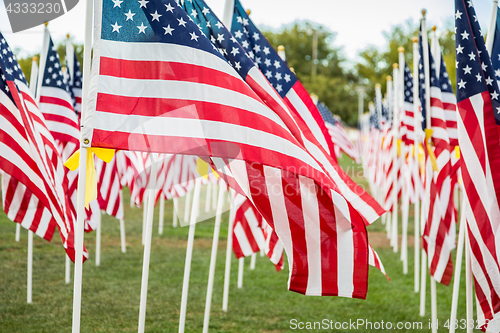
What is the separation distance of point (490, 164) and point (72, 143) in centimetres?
585

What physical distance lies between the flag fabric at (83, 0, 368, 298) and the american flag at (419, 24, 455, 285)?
7.55ft

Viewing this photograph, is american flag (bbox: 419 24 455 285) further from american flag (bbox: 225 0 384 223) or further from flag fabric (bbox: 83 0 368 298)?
flag fabric (bbox: 83 0 368 298)

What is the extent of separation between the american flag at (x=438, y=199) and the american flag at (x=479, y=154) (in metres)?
1.51

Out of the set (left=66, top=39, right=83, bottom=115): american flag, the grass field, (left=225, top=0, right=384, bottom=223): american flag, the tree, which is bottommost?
the grass field

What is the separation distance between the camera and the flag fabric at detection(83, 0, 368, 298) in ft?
11.3

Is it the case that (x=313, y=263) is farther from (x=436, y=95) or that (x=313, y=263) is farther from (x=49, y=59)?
(x=49, y=59)

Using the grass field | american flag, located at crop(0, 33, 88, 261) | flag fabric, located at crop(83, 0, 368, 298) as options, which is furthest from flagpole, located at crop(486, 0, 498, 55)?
american flag, located at crop(0, 33, 88, 261)

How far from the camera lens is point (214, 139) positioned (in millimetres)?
3600

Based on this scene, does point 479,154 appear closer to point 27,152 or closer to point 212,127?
point 212,127

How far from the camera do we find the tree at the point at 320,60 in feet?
202

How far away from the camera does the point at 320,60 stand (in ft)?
231

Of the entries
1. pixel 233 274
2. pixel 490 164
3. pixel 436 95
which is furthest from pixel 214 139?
pixel 233 274

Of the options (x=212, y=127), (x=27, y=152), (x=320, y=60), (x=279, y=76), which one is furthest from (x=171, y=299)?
(x=320, y=60)

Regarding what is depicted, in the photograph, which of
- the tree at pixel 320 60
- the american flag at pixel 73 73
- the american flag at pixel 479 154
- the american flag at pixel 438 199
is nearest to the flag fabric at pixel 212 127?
the american flag at pixel 479 154
